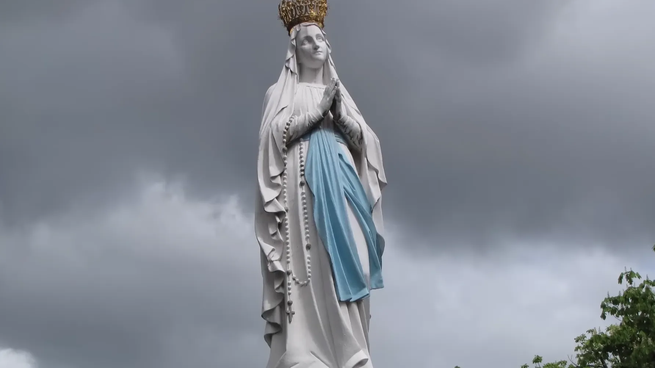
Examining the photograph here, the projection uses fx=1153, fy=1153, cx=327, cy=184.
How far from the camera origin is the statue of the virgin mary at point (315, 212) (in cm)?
1248

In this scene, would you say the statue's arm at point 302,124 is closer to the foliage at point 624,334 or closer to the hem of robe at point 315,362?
the hem of robe at point 315,362

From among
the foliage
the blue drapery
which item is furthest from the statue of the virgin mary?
the foliage

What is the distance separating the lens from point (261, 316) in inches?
507

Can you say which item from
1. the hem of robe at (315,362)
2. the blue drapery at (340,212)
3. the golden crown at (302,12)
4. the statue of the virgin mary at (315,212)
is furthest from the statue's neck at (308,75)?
the hem of robe at (315,362)

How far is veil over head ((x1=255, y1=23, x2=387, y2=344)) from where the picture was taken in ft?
42.0

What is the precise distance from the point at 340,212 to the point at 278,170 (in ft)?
3.08

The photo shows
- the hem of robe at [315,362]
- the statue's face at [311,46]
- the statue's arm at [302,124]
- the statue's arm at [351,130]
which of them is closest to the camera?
the hem of robe at [315,362]

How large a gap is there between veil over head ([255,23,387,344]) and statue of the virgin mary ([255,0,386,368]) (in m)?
0.01

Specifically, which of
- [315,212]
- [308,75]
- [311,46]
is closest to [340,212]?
[315,212]

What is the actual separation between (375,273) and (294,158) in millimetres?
1642

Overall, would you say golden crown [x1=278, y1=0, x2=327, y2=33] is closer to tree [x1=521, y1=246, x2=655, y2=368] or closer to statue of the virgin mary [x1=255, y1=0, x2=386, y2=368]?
statue of the virgin mary [x1=255, y1=0, x2=386, y2=368]

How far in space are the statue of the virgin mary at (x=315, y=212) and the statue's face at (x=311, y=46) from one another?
0.01 metres

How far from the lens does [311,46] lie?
1404 centimetres

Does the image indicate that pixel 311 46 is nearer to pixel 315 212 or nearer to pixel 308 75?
pixel 308 75
